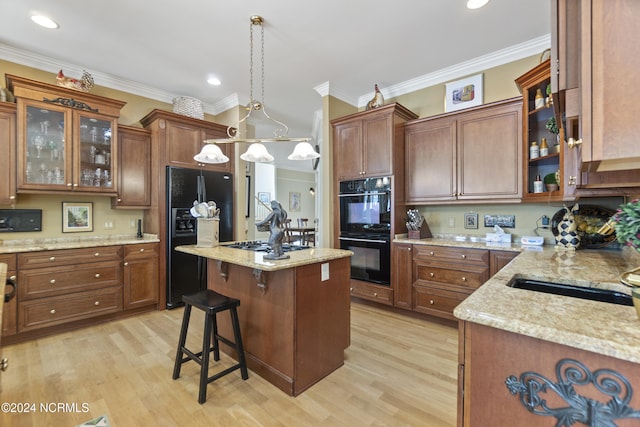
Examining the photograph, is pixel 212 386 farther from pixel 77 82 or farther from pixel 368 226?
pixel 77 82

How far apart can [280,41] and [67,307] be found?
137 inches

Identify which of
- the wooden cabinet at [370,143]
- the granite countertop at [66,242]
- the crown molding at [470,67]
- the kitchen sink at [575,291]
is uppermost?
the crown molding at [470,67]

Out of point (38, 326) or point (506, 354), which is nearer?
point (506, 354)

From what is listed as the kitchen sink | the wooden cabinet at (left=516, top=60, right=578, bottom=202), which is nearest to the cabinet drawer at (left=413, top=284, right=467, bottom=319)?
the wooden cabinet at (left=516, top=60, right=578, bottom=202)

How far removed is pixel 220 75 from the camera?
3.58 m

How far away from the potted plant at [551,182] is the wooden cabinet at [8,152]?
5.12m

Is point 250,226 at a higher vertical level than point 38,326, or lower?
higher

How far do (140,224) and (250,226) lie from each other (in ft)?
8.97

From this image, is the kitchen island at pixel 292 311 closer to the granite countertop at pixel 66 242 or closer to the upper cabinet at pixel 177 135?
the granite countertop at pixel 66 242

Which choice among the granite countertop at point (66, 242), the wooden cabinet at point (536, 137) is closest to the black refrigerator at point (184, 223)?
the granite countertop at point (66, 242)

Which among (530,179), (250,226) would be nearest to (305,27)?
(530,179)

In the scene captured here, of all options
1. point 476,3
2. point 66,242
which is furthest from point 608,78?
point 66,242

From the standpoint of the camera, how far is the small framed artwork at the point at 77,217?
11.1 feet

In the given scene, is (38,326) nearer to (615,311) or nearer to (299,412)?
(299,412)
